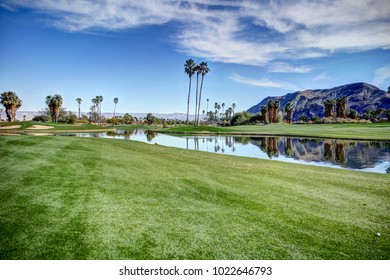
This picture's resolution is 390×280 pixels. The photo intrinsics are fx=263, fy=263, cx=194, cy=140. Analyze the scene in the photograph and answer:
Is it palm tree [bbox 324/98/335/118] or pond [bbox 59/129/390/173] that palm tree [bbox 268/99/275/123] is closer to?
palm tree [bbox 324/98/335/118]

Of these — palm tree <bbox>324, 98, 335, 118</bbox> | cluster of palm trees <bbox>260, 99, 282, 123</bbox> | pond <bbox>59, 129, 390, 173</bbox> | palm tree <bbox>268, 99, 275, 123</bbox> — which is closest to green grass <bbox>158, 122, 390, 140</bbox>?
Result: pond <bbox>59, 129, 390, 173</bbox>

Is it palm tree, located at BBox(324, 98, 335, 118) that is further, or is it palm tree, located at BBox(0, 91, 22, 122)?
palm tree, located at BBox(324, 98, 335, 118)

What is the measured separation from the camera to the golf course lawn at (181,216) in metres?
5.03

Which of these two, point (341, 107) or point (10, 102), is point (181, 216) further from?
point (341, 107)

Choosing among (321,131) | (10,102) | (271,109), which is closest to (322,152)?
(321,131)

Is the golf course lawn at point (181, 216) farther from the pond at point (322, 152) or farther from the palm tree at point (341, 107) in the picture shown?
the palm tree at point (341, 107)

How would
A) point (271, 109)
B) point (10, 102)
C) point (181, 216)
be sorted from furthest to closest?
1. point (271, 109)
2. point (10, 102)
3. point (181, 216)

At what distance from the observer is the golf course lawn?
5.03m

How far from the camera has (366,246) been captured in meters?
5.47

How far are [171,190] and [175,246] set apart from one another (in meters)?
4.19

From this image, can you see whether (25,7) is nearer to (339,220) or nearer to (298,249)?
(298,249)

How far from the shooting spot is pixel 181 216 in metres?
6.75

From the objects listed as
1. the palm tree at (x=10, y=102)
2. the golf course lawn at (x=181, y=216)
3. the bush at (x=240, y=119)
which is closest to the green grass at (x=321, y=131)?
the golf course lawn at (x=181, y=216)

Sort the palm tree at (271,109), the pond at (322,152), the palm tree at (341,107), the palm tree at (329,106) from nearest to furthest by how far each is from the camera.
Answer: the pond at (322,152), the palm tree at (341,107), the palm tree at (329,106), the palm tree at (271,109)
